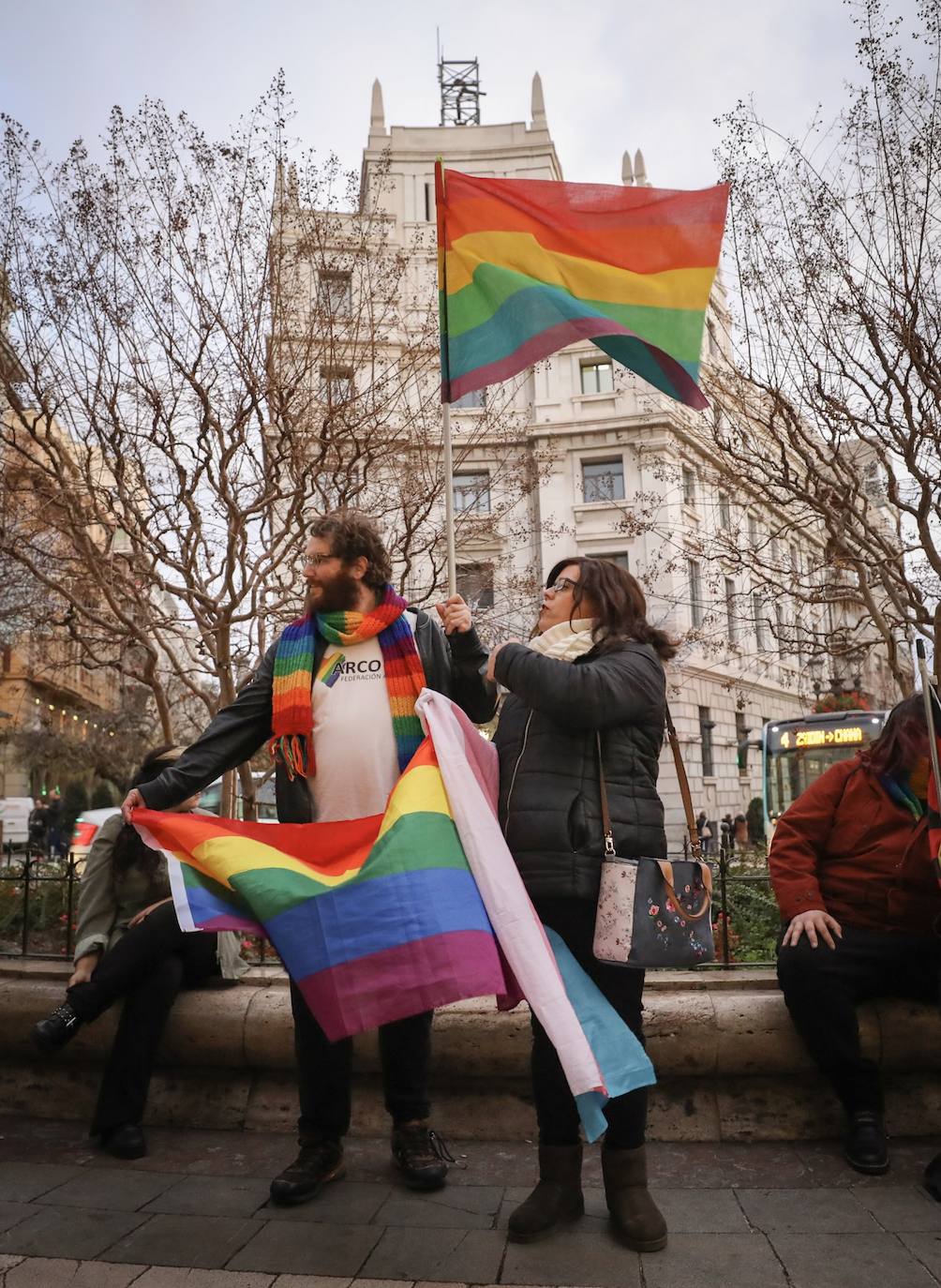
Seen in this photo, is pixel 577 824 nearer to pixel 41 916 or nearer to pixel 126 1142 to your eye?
pixel 126 1142

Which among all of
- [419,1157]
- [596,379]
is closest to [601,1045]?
[419,1157]

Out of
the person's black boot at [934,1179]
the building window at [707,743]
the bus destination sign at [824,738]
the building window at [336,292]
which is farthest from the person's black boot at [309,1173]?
the building window at [707,743]

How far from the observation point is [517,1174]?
12.2 ft

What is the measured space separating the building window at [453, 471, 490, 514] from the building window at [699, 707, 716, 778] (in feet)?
35.7

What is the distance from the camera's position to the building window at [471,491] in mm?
13216

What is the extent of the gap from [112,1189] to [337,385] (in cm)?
747

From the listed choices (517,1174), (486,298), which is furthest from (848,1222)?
(486,298)

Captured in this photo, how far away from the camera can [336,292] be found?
10.2 meters

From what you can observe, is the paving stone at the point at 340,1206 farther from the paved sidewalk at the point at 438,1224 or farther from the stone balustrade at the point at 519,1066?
the stone balustrade at the point at 519,1066

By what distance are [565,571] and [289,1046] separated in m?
2.07

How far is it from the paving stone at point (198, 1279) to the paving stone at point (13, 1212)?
23.3 inches

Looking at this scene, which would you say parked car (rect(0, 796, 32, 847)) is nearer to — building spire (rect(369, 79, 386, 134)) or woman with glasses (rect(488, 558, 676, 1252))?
building spire (rect(369, 79, 386, 134))

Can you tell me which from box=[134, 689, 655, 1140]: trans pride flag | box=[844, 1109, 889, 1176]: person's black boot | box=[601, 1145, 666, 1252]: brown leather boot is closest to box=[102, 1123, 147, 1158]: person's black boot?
box=[134, 689, 655, 1140]: trans pride flag

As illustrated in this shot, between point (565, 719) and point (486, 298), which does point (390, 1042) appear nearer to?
point (565, 719)
